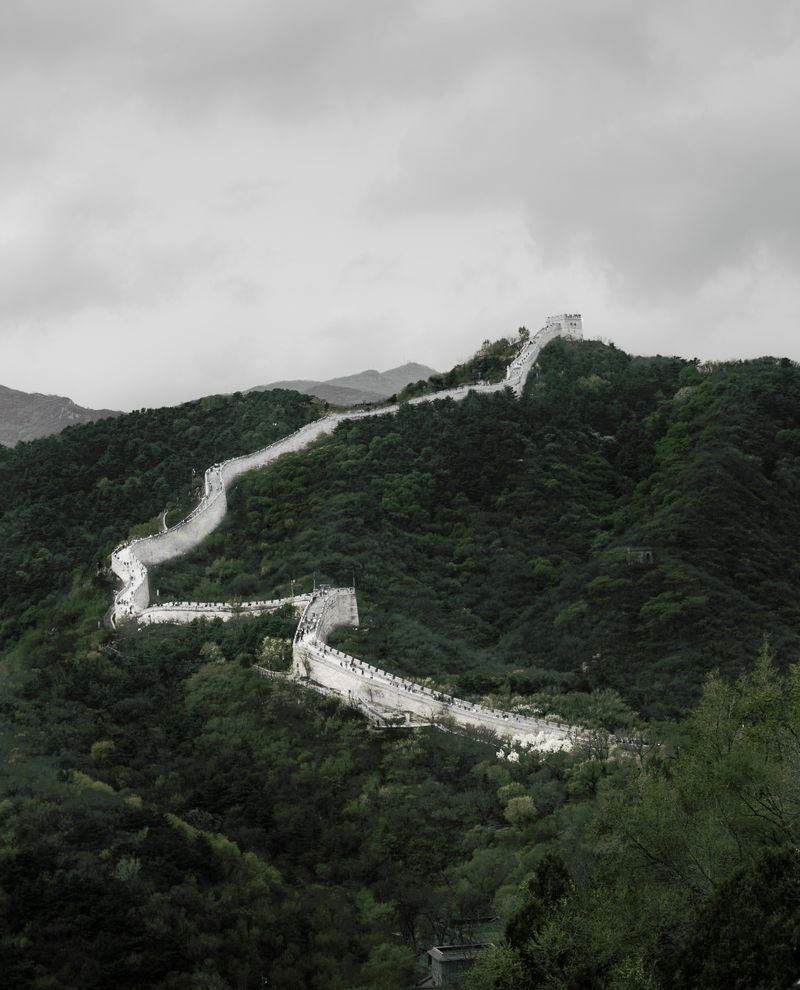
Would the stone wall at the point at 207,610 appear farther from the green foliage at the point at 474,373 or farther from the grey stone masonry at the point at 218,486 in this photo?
the green foliage at the point at 474,373

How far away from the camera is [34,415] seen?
15412 centimetres

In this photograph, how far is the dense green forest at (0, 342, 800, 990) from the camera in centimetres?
3011

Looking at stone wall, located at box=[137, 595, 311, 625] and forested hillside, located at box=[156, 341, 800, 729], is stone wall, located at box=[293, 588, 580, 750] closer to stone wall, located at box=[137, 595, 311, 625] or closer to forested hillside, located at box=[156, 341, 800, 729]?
forested hillside, located at box=[156, 341, 800, 729]

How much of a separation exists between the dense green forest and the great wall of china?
3.79 feet

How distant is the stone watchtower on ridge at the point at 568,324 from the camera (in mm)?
96500

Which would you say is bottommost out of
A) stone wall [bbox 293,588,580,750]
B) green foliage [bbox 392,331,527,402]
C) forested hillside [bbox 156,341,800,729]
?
stone wall [bbox 293,588,580,750]

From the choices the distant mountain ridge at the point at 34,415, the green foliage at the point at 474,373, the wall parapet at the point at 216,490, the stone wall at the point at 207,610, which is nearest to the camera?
the stone wall at the point at 207,610

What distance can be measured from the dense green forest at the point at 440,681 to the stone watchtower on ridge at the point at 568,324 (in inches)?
145

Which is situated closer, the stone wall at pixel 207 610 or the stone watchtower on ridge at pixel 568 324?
the stone wall at pixel 207 610

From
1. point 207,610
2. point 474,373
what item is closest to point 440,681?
point 207,610

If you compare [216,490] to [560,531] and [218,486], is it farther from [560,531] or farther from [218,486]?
[560,531]

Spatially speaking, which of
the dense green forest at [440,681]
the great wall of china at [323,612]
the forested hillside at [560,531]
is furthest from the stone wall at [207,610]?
the forested hillside at [560,531]

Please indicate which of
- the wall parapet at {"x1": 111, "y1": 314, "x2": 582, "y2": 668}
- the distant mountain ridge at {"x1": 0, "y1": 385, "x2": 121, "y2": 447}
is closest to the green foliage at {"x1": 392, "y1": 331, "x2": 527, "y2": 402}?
the wall parapet at {"x1": 111, "y1": 314, "x2": 582, "y2": 668}

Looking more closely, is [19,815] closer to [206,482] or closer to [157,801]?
[157,801]
